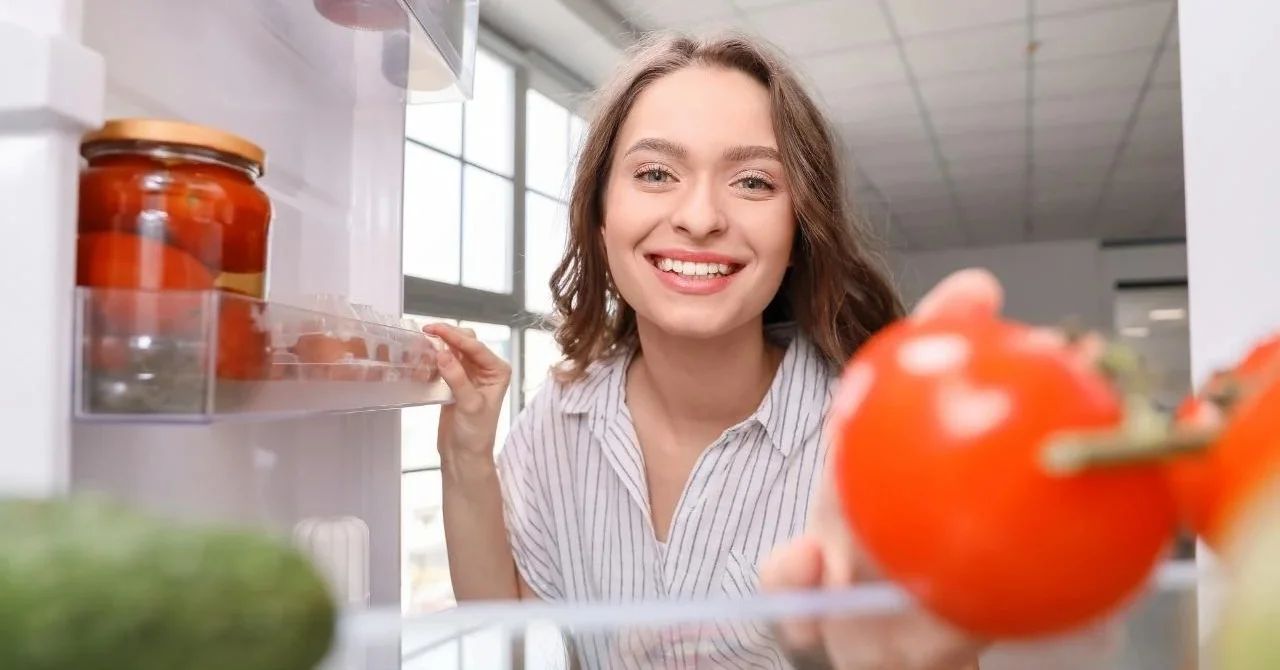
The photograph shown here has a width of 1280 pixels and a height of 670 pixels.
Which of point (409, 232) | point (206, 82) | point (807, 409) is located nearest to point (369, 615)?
point (206, 82)

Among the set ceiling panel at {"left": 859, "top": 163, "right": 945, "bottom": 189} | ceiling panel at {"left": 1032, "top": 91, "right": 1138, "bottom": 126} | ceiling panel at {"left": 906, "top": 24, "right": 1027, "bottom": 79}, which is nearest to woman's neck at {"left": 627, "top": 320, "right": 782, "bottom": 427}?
ceiling panel at {"left": 906, "top": 24, "right": 1027, "bottom": 79}

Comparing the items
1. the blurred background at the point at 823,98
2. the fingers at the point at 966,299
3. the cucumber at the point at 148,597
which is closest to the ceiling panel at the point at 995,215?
the blurred background at the point at 823,98

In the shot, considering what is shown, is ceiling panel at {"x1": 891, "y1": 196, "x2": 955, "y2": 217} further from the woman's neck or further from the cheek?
the cheek

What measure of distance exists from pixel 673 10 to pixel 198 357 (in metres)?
2.82

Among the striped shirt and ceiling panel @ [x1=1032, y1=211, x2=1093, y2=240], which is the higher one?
ceiling panel @ [x1=1032, y1=211, x2=1093, y2=240]

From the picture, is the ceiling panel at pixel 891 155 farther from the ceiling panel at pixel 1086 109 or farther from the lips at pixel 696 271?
the lips at pixel 696 271

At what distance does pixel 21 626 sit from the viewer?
213 millimetres

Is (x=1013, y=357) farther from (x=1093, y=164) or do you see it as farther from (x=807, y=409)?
(x=1093, y=164)

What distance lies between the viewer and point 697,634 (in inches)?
16.5

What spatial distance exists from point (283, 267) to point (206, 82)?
0.16m

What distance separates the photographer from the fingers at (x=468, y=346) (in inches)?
38.2

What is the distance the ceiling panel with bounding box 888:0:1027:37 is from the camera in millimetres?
3127

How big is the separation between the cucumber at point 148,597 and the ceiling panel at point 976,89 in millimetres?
4072

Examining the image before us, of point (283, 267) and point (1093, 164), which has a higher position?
point (1093, 164)
